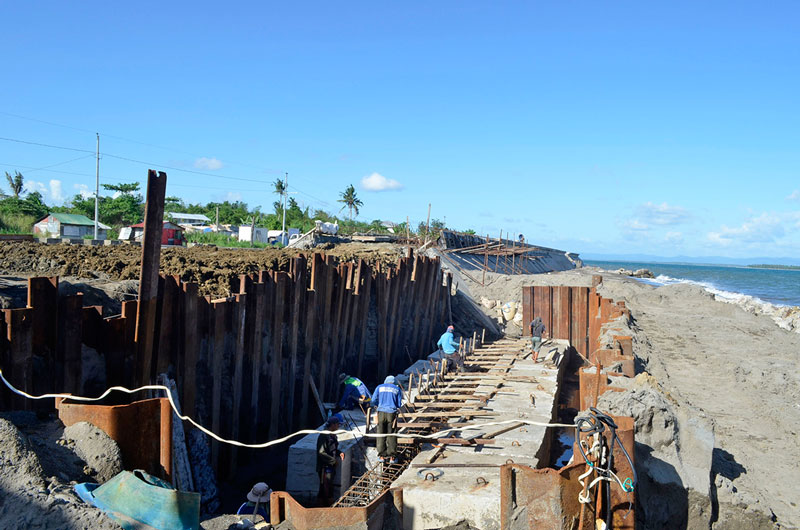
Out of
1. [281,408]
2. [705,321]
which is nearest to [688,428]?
[281,408]

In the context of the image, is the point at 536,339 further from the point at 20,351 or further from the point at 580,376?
the point at 20,351

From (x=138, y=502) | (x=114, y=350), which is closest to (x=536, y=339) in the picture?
(x=114, y=350)

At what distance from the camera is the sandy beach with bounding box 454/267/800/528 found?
6.71m

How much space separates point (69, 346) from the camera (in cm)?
605

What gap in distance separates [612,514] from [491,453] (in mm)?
2404

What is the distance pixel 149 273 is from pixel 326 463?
3.23 meters

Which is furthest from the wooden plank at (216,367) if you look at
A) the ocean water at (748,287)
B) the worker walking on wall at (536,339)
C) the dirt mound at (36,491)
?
the ocean water at (748,287)

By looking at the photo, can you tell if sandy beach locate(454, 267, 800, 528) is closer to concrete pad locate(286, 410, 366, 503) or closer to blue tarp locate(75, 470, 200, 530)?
concrete pad locate(286, 410, 366, 503)

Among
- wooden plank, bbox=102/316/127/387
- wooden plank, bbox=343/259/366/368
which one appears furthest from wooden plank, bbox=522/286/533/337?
wooden plank, bbox=102/316/127/387

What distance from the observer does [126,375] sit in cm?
659

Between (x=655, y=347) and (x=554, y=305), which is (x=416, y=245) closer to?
(x=554, y=305)

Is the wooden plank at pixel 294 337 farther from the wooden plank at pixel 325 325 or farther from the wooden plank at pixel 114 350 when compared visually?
the wooden plank at pixel 114 350

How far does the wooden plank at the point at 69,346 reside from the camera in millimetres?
6016

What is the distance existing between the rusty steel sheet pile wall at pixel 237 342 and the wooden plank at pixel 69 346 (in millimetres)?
10
